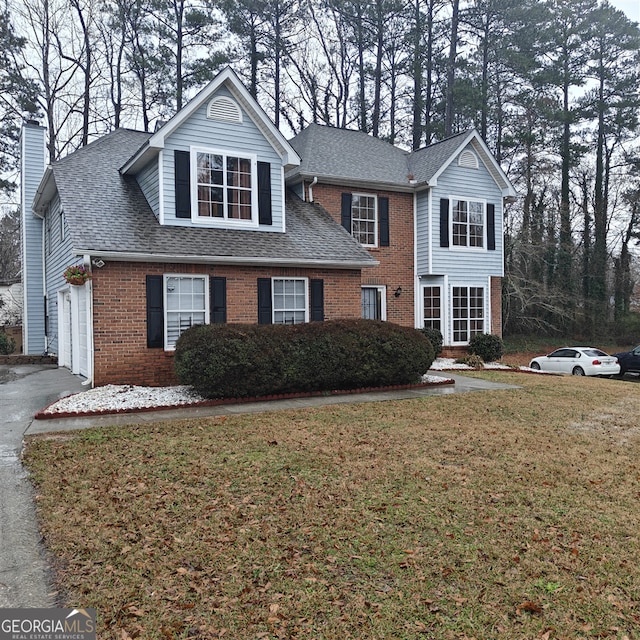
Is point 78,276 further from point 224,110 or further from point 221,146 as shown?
point 224,110

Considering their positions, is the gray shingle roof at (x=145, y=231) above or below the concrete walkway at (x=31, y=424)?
above

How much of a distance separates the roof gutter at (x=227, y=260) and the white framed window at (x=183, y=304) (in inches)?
18.5

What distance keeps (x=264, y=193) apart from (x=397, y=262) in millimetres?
5748

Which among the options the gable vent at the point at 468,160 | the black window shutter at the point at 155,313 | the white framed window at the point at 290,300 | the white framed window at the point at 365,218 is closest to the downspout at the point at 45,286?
the black window shutter at the point at 155,313

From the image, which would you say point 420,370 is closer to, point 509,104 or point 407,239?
point 407,239

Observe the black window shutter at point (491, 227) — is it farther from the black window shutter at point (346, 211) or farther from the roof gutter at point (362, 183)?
the black window shutter at point (346, 211)

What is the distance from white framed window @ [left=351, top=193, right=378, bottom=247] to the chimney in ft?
34.4

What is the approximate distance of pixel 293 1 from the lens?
90.3 feet

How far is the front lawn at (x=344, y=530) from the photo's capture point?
332cm

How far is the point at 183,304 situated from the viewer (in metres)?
12.1

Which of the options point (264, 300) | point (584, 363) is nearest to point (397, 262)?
point (264, 300)

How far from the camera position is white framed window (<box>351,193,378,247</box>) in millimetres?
16938

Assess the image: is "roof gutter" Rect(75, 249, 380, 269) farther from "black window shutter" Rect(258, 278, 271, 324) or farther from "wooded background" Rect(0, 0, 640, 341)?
"wooded background" Rect(0, 0, 640, 341)

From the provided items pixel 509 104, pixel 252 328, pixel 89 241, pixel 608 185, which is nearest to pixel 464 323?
pixel 252 328
